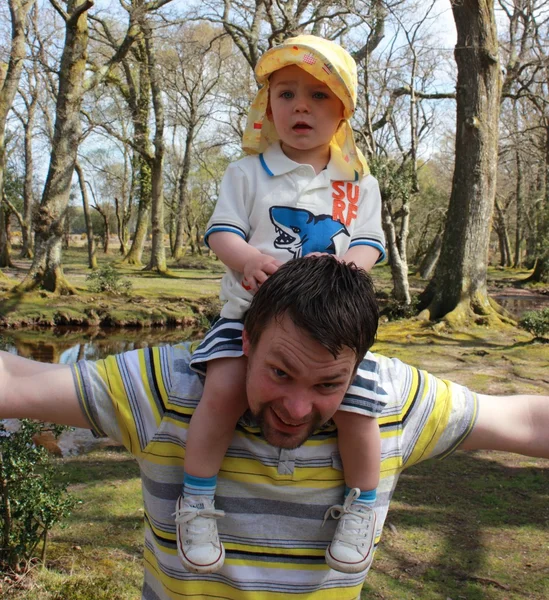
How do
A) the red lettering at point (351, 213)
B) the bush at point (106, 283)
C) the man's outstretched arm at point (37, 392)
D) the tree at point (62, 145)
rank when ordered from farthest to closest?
1. the bush at point (106, 283)
2. the tree at point (62, 145)
3. the red lettering at point (351, 213)
4. the man's outstretched arm at point (37, 392)

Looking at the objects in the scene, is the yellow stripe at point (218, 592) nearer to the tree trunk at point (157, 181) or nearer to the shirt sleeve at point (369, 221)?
the shirt sleeve at point (369, 221)

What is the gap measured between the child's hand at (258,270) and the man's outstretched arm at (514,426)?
680 mm

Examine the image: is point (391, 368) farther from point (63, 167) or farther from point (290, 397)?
point (63, 167)

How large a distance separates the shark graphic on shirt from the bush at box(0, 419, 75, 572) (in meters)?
2.11

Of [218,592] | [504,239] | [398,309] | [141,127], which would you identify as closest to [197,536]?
[218,592]

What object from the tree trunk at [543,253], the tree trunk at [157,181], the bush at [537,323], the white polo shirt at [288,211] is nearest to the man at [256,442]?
the white polo shirt at [288,211]

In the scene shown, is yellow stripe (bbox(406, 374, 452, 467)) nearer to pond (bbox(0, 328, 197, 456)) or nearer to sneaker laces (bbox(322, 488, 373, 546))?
sneaker laces (bbox(322, 488, 373, 546))

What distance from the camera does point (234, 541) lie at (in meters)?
1.66

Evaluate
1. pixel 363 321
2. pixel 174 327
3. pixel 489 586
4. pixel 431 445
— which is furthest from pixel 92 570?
pixel 174 327

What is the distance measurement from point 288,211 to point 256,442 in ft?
2.27

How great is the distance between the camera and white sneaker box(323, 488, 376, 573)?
161 centimetres

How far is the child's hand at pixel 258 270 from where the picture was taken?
5.32 feet

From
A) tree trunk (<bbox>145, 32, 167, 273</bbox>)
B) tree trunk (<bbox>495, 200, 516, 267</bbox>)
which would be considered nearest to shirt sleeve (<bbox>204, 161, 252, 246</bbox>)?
tree trunk (<bbox>145, 32, 167, 273</bbox>)

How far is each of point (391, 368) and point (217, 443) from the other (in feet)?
1.70
